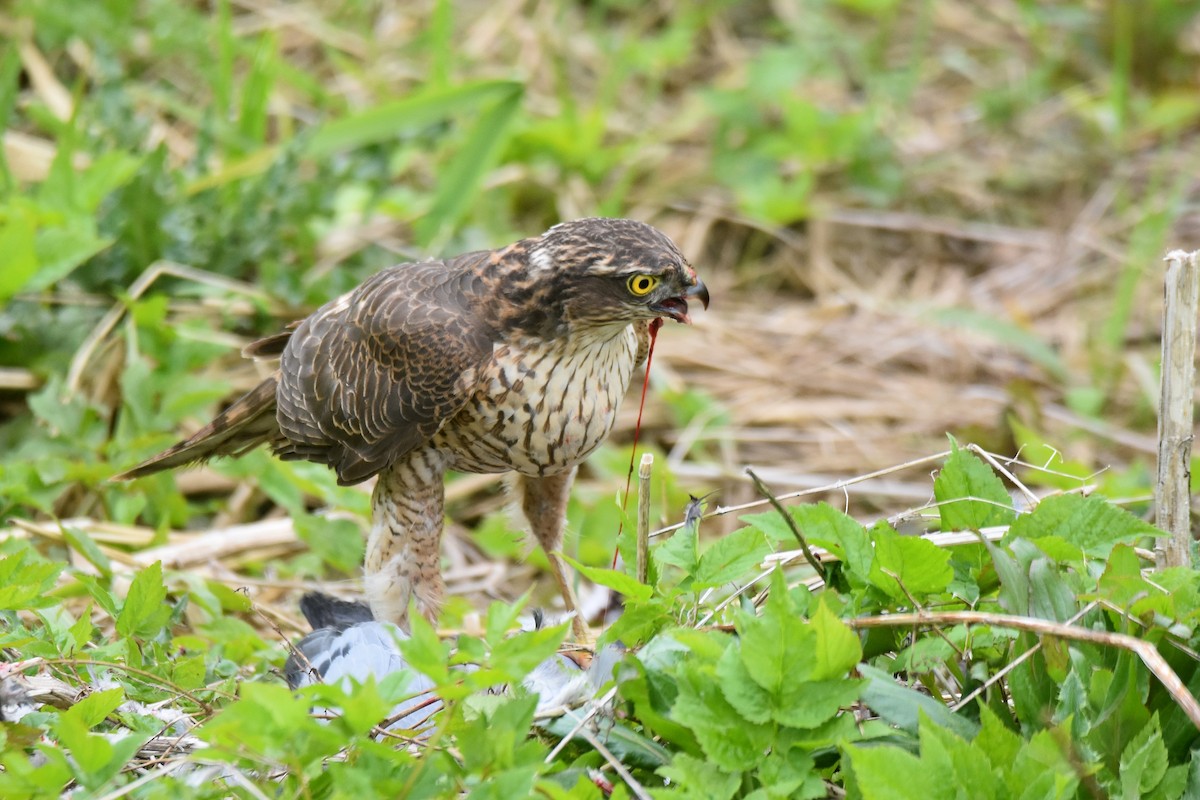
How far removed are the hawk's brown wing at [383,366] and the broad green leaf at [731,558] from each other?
1056mm

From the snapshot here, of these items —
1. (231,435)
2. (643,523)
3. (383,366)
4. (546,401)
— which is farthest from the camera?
(231,435)

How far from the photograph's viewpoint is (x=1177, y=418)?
9.19ft

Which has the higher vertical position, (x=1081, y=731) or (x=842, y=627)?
(x=842, y=627)

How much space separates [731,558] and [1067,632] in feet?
2.26

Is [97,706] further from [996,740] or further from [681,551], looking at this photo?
[996,740]

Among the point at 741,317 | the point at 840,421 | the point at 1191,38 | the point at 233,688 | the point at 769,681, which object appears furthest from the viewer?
the point at 1191,38

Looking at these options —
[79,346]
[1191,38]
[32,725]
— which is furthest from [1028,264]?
[32,725]

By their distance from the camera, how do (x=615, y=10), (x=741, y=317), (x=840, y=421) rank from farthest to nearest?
1. (x=615, y=10)
2. (x=741, y=317)
3. (x=840, y=421)

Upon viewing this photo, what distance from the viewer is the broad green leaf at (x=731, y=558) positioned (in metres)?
2.86

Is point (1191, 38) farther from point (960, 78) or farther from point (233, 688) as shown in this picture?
point (233, 688)

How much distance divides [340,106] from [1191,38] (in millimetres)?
5155

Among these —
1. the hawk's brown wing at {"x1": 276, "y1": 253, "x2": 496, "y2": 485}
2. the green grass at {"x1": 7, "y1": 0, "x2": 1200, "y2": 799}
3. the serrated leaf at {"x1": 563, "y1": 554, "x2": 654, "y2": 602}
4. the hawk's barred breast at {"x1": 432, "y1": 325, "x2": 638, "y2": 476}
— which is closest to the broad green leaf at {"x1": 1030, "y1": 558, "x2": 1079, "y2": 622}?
the green grass at {"x1": 7, "y1": 0, "x2": 1200, "y2": 799}

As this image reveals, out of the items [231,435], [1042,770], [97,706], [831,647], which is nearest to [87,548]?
[231,435]

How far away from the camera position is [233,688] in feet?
10.6
